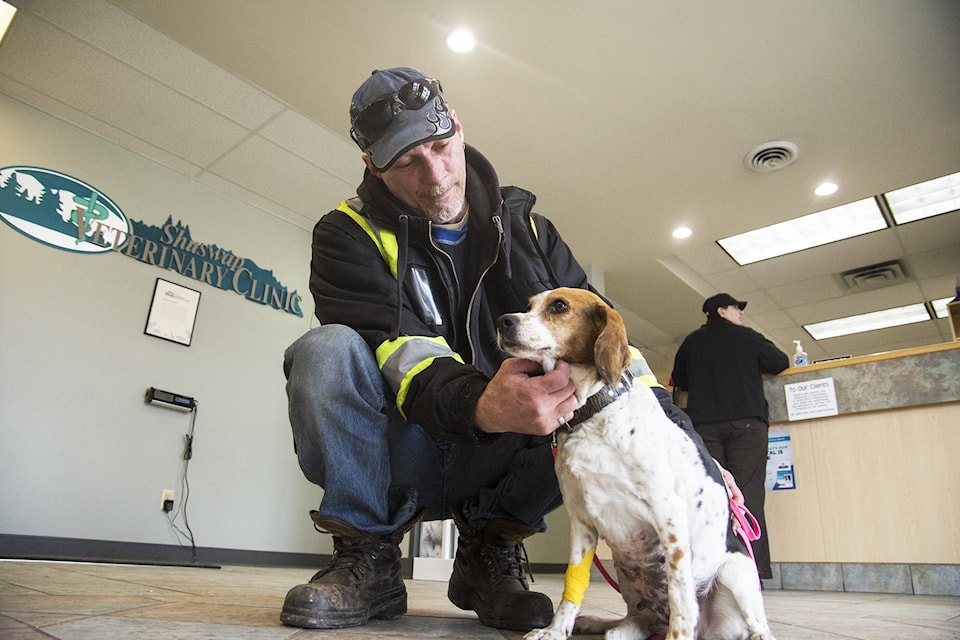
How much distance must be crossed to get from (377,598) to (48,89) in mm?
4255

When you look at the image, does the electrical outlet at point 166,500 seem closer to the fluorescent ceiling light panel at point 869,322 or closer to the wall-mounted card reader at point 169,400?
the wall-mounted card reader at point 169,400

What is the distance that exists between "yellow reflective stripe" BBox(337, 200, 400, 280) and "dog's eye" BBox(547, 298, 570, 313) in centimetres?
44

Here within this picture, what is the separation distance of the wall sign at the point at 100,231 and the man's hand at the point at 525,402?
402 centimetres

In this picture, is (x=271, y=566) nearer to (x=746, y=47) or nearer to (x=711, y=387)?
(x=711, y=387)

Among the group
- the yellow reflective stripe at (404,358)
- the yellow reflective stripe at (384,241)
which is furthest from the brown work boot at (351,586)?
the yellow reflective stripe at (384,241)

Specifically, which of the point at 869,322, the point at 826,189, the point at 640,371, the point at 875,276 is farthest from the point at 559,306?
the point at 869,322

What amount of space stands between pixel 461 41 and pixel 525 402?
310cm

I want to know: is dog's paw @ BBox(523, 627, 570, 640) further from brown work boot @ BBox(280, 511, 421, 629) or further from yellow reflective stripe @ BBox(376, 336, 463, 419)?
yellow reflective stripe @ BBox(376, 336, 463, 419)

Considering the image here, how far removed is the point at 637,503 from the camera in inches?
46.1

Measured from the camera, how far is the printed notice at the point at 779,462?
4.13 metres

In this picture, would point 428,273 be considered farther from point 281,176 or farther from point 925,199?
point 925,199

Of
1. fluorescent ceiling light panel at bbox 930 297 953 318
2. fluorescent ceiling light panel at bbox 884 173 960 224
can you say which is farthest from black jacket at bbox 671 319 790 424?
fluorescent ceiling light panel at bbox 930 297 953 318

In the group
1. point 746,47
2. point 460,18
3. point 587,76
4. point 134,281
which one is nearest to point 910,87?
point 746,47

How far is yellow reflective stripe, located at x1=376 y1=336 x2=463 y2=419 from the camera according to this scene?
1371 millimetres
